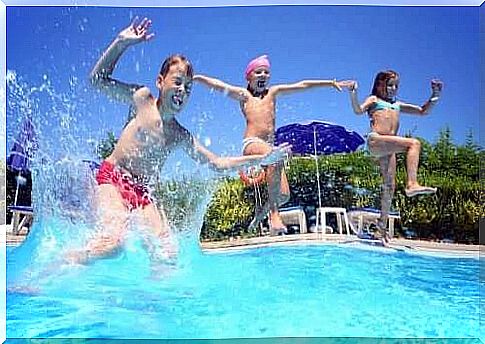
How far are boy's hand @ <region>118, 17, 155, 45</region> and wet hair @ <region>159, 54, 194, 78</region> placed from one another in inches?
10.6

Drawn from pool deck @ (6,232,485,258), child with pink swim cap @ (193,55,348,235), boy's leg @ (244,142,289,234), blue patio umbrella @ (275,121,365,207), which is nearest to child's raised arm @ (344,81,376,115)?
blue patio umbrella @ (275,121,365,207)

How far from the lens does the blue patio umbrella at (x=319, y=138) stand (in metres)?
8.00

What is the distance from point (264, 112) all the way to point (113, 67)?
137cm

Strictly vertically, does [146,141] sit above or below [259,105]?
below

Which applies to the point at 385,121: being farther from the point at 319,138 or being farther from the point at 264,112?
the point at 264,112

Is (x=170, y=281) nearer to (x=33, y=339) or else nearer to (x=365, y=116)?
(x=33, y=339)

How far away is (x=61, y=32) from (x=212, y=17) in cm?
133

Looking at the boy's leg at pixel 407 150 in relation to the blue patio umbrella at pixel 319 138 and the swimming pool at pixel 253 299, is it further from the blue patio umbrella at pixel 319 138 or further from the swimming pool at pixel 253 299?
the swimming pool at pixel 253 299

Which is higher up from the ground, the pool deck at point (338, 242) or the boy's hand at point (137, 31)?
the boy's hand at point (137, 31)

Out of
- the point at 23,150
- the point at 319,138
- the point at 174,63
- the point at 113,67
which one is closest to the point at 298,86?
the point at 319,138

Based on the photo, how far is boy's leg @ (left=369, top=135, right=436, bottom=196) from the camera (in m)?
8.05

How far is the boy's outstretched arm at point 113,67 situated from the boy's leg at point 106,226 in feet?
2.70

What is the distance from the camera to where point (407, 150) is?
26.5 feet


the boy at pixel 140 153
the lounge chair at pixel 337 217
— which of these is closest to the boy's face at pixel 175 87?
the boy at pixel 140 153
